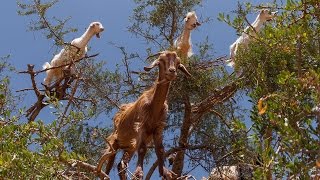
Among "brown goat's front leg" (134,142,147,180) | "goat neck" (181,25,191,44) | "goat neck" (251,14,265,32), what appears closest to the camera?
"brown goat's front leg" (134,142,147,180)

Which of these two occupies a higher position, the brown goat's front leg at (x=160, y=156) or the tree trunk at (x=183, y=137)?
the tree trunk at (x=183, y=137)

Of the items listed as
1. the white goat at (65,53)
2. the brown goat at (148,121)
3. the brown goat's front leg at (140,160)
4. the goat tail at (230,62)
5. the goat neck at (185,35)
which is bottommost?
the brown goat's front leg at (140,160)

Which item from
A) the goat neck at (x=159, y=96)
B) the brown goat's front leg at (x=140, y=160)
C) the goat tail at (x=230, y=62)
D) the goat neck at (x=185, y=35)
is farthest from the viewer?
the goat neck at (x=185, y=35)

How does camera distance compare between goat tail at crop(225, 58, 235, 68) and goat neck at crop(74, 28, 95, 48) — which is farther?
goat neck at crop(74, 28, 95, 48)

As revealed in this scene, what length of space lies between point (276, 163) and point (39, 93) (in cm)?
643

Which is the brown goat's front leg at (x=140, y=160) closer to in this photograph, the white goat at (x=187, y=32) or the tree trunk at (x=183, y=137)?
the tree trunk at (x=183, y=137)

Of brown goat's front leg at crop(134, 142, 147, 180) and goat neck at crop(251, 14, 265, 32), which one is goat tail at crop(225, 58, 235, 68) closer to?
goat neck at crop(251, 14, 265, 32)

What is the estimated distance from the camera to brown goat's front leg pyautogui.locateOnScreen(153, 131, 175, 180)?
20.8 feet

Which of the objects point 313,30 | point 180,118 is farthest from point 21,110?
point 180,118

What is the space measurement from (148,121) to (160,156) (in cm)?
43

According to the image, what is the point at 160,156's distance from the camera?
22.0ft

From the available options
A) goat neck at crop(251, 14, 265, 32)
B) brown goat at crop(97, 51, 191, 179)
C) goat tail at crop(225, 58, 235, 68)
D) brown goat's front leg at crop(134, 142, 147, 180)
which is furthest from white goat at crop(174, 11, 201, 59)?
brown goat's front leg at crop(134, 142, 147, 180)

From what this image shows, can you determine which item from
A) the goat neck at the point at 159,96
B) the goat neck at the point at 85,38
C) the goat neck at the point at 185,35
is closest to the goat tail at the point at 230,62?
the goat neck at the point at 185,35

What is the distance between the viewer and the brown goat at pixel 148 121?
6.63 metres
